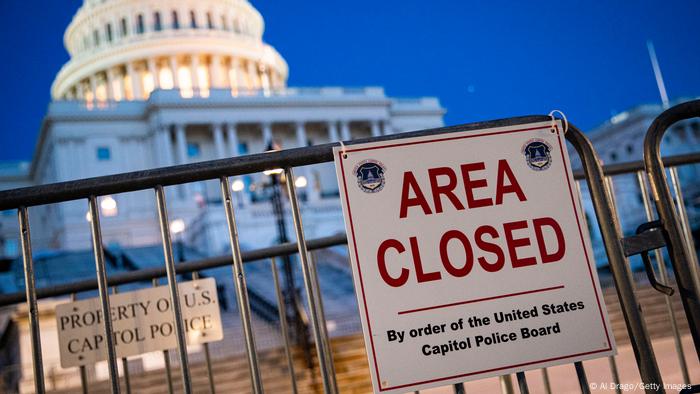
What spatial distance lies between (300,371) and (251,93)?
52035mm

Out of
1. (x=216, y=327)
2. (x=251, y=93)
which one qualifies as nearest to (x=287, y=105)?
(x=251, y=93)

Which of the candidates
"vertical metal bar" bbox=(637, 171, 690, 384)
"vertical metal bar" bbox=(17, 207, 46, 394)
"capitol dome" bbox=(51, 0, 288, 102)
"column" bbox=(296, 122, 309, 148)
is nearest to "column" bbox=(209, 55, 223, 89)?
"capitol dome" bbox=(51, 0, 288, 102)


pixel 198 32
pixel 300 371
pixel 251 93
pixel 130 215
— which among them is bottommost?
pixel 300 371

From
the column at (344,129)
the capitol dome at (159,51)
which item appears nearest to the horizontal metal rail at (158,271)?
the column at (344,129)

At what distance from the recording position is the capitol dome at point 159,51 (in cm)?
7350

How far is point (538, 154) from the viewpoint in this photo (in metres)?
3.08

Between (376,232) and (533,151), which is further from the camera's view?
(533,151)

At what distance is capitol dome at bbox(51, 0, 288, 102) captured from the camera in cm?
7350

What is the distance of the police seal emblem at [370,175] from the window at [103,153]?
194ft

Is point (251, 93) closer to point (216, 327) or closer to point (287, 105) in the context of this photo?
point (287, 105)

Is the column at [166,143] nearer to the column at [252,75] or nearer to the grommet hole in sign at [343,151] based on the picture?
the column at [252,75]

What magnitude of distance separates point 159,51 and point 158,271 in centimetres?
7165

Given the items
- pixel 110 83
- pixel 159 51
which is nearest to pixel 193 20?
pixel 159 51

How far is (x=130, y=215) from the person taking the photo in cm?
5566
